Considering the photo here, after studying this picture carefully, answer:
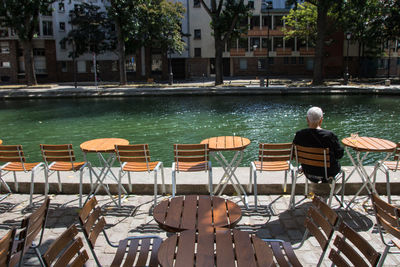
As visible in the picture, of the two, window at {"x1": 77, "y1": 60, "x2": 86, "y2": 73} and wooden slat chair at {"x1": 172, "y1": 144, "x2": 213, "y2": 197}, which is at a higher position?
window at {"x1": 77, "y1": 60, "x2": 86, "y2": 73}

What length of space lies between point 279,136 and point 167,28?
29.8 meters

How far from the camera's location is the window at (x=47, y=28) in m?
45.2

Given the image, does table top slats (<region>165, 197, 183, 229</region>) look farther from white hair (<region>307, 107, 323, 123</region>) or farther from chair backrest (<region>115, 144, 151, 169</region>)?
white hair (<region>307, 107, 323, 123</region>)

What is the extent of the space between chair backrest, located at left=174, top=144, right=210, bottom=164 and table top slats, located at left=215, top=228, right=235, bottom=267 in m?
2.58

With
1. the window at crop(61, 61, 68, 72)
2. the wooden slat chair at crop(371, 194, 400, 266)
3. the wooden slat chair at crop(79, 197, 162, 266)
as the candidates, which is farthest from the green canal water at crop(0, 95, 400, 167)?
the window at crop(61, 61, 68, 72)

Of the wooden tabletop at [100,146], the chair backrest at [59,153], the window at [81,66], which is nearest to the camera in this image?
the wooden tabletop at [100,146]

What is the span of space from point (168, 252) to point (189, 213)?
0.86 m

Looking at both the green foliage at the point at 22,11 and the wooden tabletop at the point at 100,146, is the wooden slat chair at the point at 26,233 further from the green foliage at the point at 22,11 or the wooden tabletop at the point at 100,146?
the green foliage at the point at 22,11

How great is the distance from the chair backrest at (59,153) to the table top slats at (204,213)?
9.21 ft

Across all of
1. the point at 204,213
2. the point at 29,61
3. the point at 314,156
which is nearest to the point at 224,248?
the point at 204,213

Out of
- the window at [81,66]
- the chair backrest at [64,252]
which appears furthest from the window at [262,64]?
the chair backrest at [64,252]

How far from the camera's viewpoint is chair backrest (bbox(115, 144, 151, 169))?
5.89 metres

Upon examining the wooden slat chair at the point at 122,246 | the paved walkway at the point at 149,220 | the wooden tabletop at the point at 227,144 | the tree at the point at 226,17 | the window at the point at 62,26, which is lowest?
the paved walkway at the point at 149,220

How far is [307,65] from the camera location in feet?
169
